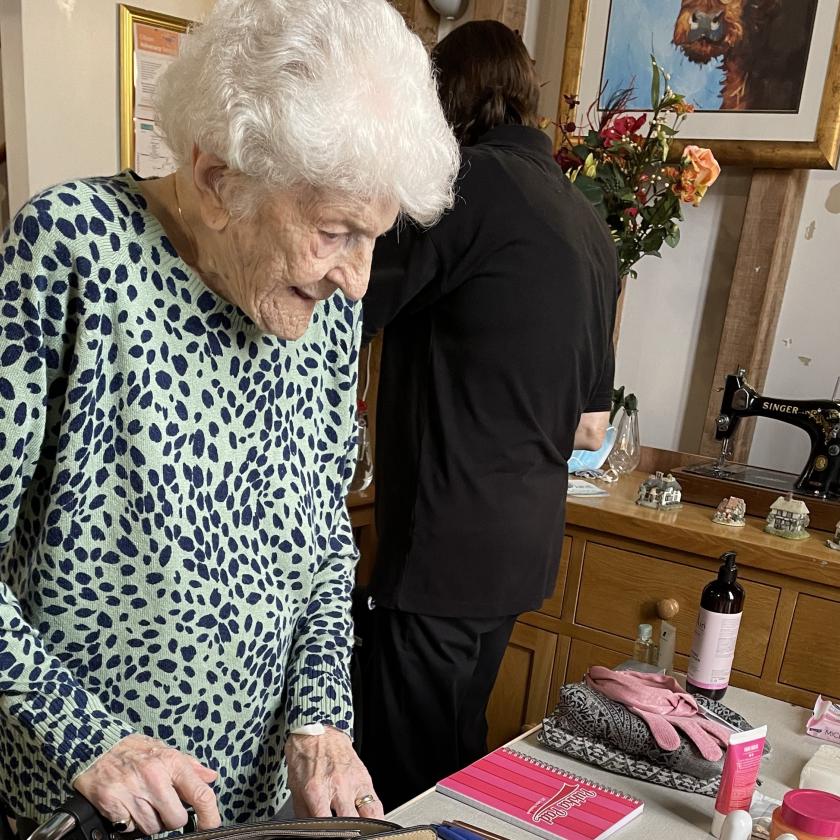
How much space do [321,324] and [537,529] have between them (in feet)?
2.32

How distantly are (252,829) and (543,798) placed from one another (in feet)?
1.38

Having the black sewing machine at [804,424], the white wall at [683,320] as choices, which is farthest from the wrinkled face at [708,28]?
the black sewing machine at [804,424]

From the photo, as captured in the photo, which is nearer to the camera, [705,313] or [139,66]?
[705,313]

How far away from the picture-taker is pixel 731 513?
6.75ft

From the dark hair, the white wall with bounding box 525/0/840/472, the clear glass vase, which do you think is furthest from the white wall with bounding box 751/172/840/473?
the dark hair

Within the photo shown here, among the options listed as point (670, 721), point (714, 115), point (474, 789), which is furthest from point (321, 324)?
point (714, 115)

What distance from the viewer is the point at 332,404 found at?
100 cm

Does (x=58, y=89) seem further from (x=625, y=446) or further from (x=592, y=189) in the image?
(x=625, y=446)

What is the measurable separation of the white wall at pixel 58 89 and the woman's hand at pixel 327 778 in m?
2.14

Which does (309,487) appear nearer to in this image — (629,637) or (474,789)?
(474,789)

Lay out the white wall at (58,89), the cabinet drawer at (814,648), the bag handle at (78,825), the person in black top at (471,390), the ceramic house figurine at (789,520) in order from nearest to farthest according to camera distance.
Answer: the bag handle at (78,825) → the person in black top at (471,390) → the cabinet drawer at (814,648) → the ceramic house figurine at (789,520) → the white wall at (58,89)

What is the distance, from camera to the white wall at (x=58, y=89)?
2.45m

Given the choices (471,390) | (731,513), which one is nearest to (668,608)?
(731,513)

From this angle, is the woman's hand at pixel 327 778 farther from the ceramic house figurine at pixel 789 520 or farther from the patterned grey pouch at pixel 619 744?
the ceramic house figurine at pixel 789 520
